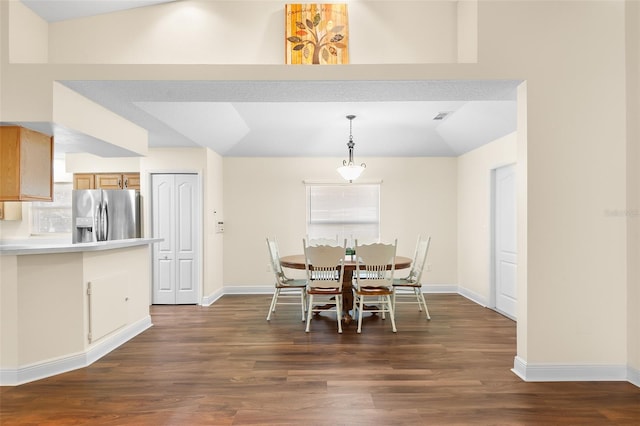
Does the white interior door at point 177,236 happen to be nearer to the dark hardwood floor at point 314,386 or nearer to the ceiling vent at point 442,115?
the dark hardwood floor at point 314,386

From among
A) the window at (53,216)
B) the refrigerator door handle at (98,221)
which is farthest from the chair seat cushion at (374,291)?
the window at (53,216)

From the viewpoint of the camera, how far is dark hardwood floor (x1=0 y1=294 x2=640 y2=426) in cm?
249

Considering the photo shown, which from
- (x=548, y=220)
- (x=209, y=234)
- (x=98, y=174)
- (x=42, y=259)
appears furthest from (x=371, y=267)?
(x=98, y=174)

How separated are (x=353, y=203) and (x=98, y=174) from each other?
161 inches

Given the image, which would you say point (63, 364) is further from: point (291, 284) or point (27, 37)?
point (27, 37)

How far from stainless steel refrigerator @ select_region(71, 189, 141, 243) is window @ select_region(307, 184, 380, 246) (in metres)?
2.90

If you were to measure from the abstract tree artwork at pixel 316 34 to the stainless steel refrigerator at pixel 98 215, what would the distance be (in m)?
3.52

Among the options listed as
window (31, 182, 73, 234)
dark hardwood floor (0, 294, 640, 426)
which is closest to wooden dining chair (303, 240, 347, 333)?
dark hardwood floor (0, 294, 640, 426)

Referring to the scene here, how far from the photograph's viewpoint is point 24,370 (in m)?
3.01

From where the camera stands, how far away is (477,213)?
5.88 metres

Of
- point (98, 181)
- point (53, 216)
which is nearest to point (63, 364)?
point (98, 181)

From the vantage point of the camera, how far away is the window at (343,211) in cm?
667

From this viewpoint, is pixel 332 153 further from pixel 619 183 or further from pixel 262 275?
pixel 619 183

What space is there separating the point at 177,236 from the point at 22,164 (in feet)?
8.94
